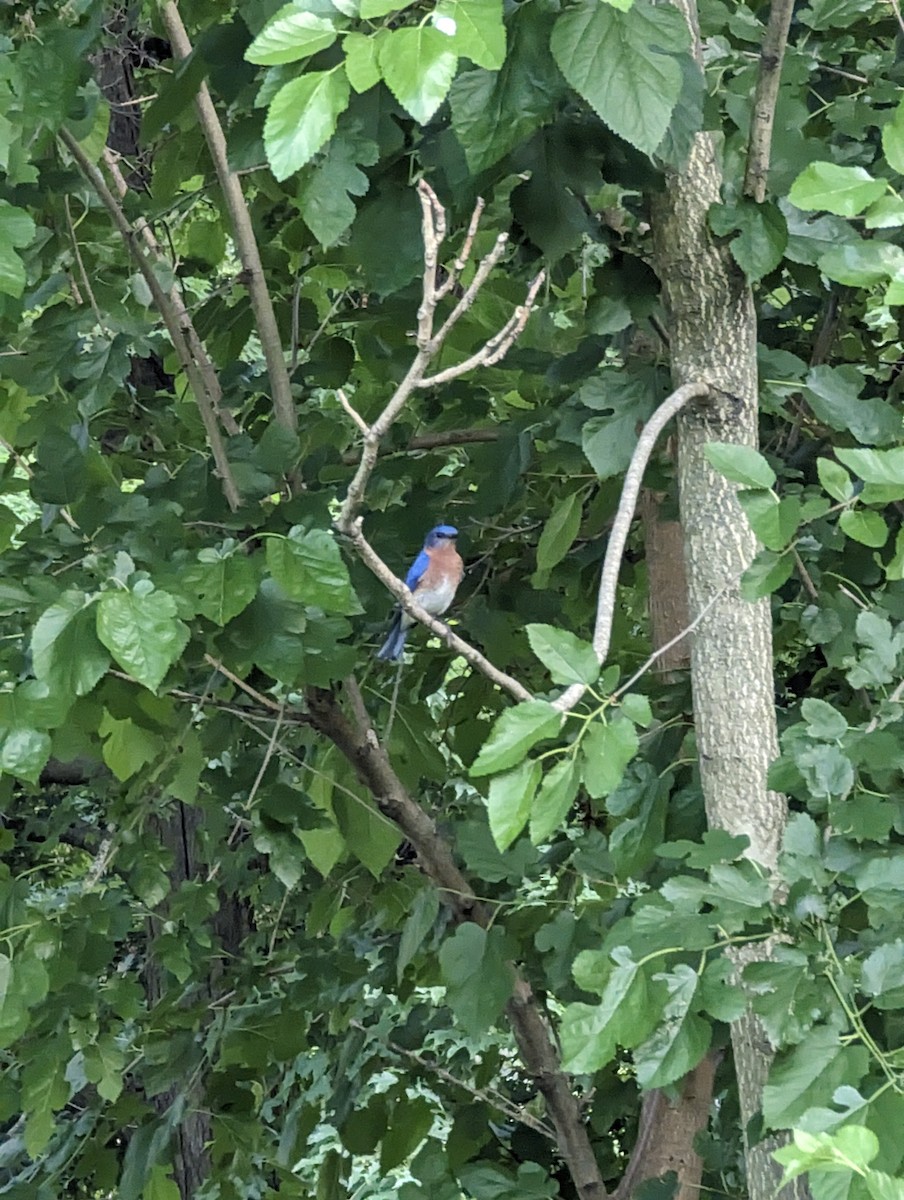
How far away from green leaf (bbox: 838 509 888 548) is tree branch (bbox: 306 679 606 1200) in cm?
78

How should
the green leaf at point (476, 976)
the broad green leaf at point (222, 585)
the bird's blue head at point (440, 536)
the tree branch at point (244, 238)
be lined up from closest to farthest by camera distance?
the broad green leaf at point (222, 585) < the green leaf at point (476, 976) < the tree branch at point (244, 238) < the bird's blue head at point (440, 536)

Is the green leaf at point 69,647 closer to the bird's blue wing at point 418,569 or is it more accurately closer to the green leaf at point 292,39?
the green leaf at point 292,39

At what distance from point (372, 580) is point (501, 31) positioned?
1052mm

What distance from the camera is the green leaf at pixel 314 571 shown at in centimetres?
113

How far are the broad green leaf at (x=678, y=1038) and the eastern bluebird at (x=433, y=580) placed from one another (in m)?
1.02

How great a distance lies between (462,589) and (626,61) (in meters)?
1.47

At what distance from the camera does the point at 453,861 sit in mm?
1822

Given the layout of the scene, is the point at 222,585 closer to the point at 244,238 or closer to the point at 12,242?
the point at 12,242

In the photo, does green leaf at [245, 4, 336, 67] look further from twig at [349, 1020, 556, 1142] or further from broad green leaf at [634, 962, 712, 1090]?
twig at [349, 1020, 556, 1142]

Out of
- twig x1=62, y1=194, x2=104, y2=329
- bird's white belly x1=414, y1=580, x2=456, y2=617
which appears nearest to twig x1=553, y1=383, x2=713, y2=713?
twig x1=62, y1=194, x2=104, y2=329

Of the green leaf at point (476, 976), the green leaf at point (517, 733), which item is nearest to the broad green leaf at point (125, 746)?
the green leaf at point (476, 976)

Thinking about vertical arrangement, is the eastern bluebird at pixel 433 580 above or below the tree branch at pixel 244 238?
below

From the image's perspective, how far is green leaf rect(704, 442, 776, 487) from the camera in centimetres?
95

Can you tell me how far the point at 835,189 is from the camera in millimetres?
780
